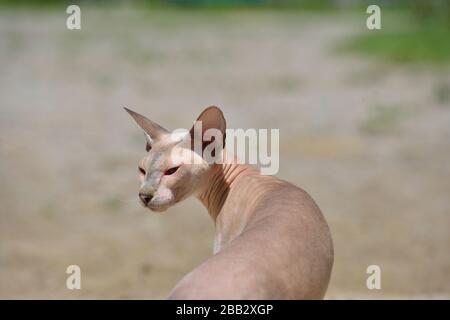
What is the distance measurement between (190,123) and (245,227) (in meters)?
10.4

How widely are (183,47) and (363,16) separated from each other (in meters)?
10.9

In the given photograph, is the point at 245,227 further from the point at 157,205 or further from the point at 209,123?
the point at 209,123

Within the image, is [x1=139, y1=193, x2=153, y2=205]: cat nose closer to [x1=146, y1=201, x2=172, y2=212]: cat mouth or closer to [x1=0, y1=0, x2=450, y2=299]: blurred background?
[x1=146, y1=201, x2=172, y2=212]: cat mouth

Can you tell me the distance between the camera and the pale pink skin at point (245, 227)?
12.9 feet

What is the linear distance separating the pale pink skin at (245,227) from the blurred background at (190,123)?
2.07 meters

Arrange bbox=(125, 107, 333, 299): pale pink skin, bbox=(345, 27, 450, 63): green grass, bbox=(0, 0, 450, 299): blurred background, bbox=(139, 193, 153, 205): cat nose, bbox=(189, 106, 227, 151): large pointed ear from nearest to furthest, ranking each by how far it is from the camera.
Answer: bbox=(125, 107, 333, 299): pale pink skin < bbox=(139, 193, 153, 205): cat nose < bbox=(189, 106, 227, 151): large pointed ear < bbox=(0, 0, 450, 299): blurred background < bbox=(345, 27, 450, 63): green grass

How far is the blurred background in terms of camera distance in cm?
903

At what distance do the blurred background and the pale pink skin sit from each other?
207cm

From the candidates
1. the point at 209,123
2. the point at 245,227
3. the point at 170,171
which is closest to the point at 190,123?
the point at 209,123

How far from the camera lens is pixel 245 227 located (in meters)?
4.65

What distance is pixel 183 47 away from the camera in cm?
2456

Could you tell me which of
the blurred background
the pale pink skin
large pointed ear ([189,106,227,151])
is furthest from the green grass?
large pointed ear ([189,106,227,151])

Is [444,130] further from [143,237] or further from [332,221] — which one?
[143,237]
